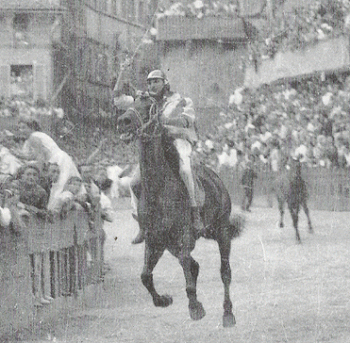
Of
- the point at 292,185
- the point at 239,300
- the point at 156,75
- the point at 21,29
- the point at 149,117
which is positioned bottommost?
the point at 239,300

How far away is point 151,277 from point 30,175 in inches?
63.0

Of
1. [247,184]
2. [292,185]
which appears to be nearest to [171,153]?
[292,185]

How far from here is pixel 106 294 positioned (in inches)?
447

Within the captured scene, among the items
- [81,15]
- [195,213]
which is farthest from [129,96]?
[81,15]

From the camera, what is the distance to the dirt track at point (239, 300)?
860 cm

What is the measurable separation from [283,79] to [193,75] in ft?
9.34

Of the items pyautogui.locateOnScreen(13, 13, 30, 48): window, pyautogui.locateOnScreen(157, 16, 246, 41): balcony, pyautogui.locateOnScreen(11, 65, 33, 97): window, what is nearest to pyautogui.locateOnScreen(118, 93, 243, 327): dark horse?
pyautogui.locateOnScreen(11, 65, 33, 97): window

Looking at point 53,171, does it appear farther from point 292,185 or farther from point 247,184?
point 247,184

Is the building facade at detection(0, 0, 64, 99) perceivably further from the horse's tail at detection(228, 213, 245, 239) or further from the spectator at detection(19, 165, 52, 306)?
the horse's tail at detection(228, 213, 245, 239)

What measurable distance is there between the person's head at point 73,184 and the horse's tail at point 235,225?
63.2 inches

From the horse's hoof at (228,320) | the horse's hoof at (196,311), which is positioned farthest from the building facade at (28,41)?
the horse's hoof at (196,311)

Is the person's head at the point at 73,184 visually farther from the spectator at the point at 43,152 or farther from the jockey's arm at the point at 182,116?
the jockey's arm at the point at 182,116

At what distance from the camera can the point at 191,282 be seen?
24.2ft

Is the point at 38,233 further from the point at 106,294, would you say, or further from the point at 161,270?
the point at 161,270
